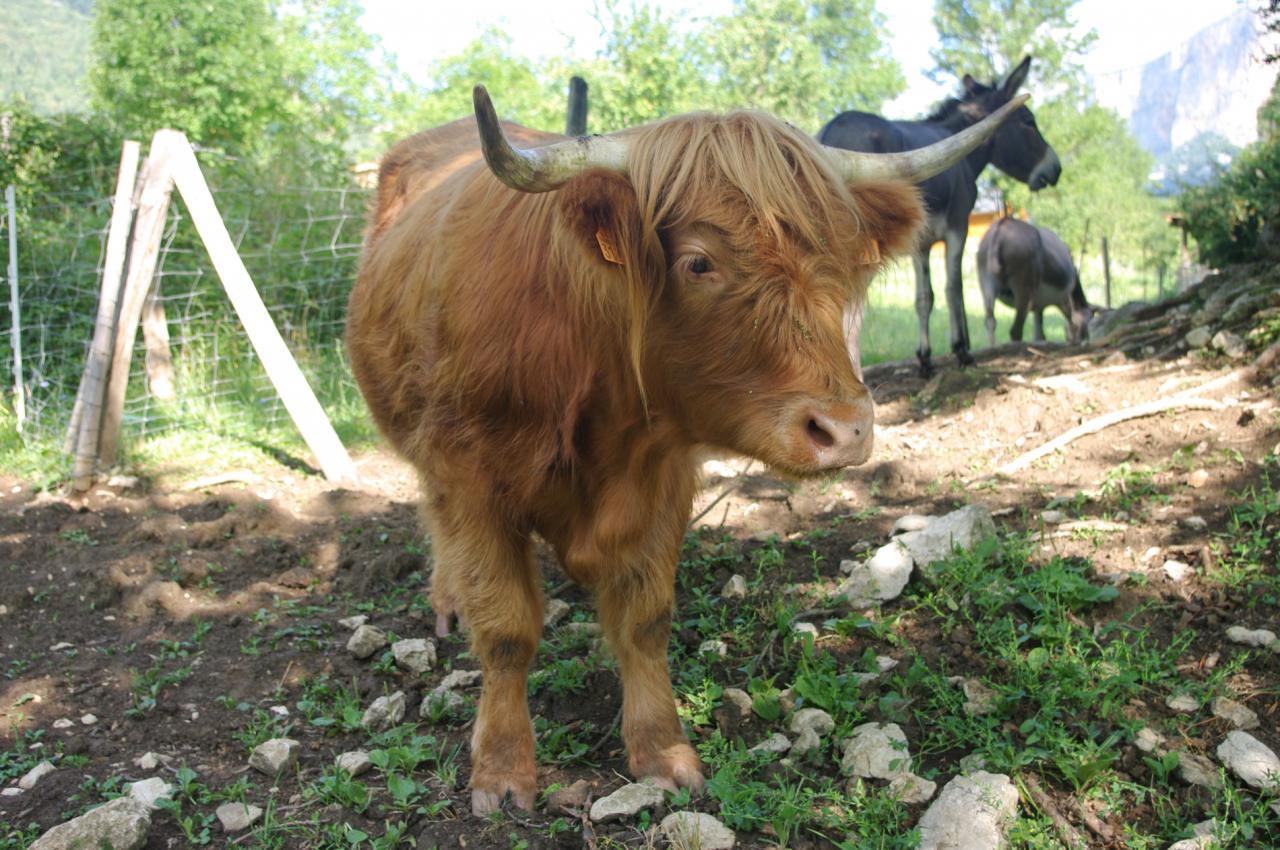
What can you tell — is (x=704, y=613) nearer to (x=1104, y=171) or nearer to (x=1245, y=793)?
(x=1245, y=793)

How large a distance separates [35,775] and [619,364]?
2.19 metres

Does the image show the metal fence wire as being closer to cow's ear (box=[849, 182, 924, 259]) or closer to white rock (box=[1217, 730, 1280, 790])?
cow's ear (box=[849, 182, 924, 259])

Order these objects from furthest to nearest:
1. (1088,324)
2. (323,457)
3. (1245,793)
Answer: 1. (1088,324)
2. (323,457)
3. (1245,793)

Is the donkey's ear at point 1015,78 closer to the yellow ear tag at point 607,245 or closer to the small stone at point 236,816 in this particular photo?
the yellow ear tag at point 607,245

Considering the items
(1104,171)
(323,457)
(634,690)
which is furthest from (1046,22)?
(634,690)

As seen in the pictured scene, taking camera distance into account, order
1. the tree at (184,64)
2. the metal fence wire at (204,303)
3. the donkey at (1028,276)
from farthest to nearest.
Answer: the tree at (184,64) < the donkey at (1028,276) < the metal fence wire at (204,303)

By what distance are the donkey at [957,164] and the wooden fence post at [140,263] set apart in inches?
178

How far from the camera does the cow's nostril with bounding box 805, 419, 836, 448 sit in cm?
249

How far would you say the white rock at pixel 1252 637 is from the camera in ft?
11.0

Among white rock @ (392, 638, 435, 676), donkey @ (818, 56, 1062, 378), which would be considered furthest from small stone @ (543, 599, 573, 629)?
donkey @ (818, 56, 1062, 378)

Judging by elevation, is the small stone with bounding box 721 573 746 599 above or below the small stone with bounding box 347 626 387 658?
above

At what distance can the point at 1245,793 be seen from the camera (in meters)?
2.76

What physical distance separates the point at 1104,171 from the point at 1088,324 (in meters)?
27.2

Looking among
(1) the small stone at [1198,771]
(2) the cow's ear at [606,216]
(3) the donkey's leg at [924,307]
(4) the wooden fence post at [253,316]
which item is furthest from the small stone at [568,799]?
(3) the donkey's leg at [924,307]
